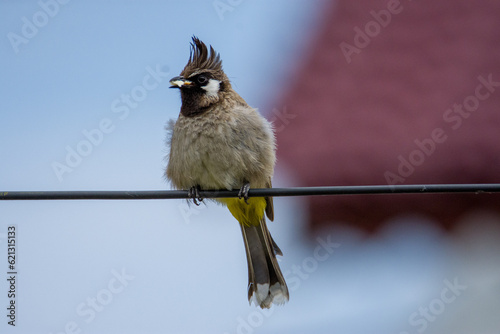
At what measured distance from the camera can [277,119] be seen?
20.8 ft

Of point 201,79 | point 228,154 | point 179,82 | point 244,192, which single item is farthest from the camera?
point 201,79

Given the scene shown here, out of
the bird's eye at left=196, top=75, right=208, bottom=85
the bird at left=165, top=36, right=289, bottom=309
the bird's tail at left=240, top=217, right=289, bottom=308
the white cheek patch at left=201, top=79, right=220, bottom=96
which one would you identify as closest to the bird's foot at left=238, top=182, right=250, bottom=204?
the bird at left=165, top=36, right=289, bottom=309

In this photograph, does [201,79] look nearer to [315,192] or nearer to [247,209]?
[247,209]

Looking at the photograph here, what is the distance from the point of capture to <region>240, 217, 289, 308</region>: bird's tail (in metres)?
4.93

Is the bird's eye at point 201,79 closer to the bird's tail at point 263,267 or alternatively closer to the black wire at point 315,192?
the bird's tail at point 263,267

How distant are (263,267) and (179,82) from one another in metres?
1.58

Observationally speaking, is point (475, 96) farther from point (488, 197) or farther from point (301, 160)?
point (301, 160)

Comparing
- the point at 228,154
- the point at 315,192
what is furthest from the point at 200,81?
the point at 315,192

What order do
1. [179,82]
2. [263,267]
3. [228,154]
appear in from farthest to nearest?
1. [263,267]
2. [179,82]
3. [228,154]

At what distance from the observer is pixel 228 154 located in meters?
4.43

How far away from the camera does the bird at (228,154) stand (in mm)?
4453

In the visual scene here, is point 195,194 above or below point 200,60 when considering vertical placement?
below

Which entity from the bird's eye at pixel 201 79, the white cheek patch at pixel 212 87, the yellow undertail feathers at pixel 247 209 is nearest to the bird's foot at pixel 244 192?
the yellow undertail feathers at pixel 247 209

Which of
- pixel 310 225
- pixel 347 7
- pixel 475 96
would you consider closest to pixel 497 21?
pixel 475 96
